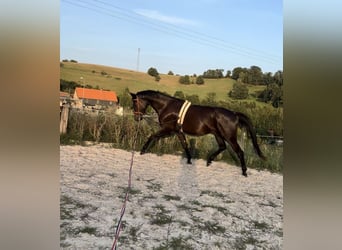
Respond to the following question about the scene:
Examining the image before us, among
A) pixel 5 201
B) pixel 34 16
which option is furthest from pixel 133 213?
pixel 34 16

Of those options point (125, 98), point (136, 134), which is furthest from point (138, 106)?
point (136, 134)

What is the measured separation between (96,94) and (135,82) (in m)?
0.43

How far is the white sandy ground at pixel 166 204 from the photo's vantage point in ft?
4.40

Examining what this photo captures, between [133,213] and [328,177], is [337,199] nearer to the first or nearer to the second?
[328,177]

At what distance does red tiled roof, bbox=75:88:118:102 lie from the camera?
208 centimetres

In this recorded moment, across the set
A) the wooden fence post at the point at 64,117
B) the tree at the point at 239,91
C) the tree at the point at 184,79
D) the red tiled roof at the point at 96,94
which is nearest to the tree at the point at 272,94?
the tree at the point at 239,91

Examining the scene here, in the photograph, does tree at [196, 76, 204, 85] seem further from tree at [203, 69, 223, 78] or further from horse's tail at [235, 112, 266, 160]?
horse's tail at [235, 112, 266, 160]

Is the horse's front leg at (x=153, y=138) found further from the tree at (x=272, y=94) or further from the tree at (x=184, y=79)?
the tree at (x=272, y=94)

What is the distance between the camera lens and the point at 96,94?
2156 mm

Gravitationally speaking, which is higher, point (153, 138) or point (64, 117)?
point (64, 117)

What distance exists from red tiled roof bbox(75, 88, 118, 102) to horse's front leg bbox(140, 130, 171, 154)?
464 millimetres

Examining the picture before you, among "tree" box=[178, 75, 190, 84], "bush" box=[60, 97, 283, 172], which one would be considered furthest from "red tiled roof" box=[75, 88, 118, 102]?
"tree" box=[178, 75, 190, 84]

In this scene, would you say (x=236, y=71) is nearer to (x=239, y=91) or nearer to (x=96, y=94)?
(x=239, y=91)

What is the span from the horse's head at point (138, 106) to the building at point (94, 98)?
170 millimetres
